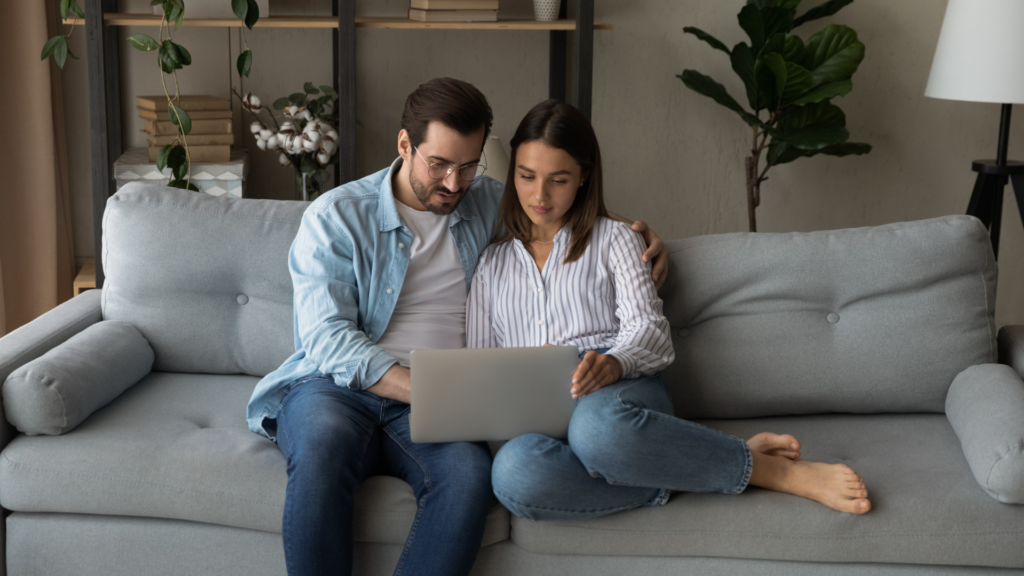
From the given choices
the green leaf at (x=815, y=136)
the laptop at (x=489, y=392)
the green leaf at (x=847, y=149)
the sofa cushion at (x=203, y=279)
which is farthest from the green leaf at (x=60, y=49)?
the green leaf at (x=847, y=149)

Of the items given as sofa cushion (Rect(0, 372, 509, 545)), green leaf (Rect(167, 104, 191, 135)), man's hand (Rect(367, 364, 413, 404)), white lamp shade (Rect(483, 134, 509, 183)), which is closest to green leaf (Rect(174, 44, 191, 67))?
green leaf (Rect(167, 104, 191, 135))

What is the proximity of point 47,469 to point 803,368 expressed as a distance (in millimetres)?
1437

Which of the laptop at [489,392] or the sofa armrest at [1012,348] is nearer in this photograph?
the laptop at [489,392]

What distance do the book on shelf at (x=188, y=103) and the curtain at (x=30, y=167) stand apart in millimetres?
301

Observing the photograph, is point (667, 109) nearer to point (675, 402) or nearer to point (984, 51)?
point (984, 51)

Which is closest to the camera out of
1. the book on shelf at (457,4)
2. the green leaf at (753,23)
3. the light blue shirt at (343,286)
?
the light blue shirt at (343,286)

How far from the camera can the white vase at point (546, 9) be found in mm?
2625

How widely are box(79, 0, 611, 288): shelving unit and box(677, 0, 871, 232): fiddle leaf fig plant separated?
1.51ft

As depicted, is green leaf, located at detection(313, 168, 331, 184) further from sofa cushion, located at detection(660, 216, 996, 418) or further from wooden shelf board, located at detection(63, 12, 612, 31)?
sofa cushion, located at detection(660, 216, 996, 418)

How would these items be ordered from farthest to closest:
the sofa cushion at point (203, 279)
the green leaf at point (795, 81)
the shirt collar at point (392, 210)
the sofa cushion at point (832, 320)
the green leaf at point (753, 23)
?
the green leaf at point (753, 23), the green leaf at point (795, 81), the sofa cushion at point (203, 279), the sofa cushion at point (832, 320), the shirt collar at point (392, 210)

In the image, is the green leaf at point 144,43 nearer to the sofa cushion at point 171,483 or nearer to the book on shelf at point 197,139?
the book on shelf at point 197,139

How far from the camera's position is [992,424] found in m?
1.55

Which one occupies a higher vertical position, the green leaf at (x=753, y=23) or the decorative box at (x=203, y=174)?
the green leaf at (x=753, y=23)

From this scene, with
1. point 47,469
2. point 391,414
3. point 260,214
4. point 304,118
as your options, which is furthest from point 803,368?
point 304,118
